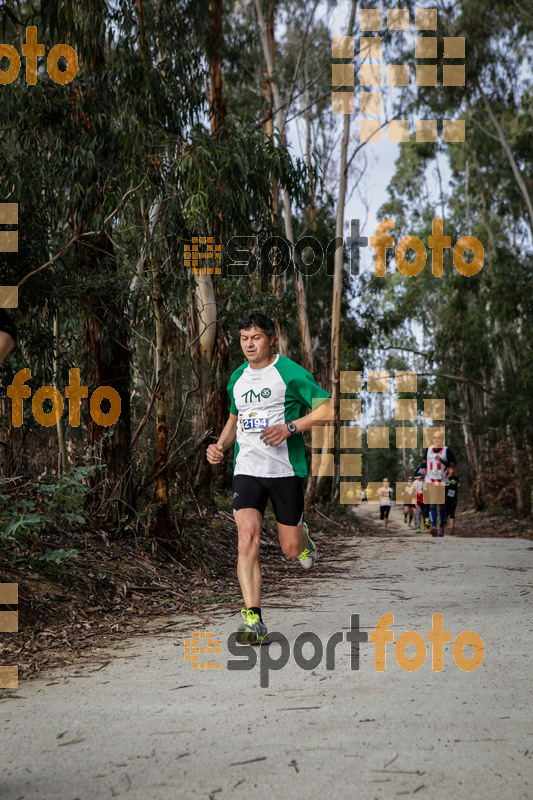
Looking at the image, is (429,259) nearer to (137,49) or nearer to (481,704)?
(137,49)

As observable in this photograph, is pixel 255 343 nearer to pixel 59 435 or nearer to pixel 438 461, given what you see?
pixel 59 435

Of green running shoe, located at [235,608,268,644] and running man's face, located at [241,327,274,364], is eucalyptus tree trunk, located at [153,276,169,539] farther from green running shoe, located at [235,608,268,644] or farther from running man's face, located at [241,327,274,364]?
green running shoe, located at [235,608,268,644]

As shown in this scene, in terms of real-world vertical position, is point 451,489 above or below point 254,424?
below

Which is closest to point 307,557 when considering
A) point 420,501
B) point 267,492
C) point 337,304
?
point 267,492

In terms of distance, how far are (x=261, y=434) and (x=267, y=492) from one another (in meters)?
0.42

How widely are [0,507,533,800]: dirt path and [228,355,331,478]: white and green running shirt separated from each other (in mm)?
1031

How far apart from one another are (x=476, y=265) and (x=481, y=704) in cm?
2158

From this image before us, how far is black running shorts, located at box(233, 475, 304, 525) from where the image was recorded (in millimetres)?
5008

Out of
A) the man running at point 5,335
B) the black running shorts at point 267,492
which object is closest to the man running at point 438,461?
the black running shorts at point 267,492

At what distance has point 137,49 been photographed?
34.1 feet

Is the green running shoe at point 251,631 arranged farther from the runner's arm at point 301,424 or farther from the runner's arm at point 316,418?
the runner's arm at point 316,418

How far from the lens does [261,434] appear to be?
191 inches

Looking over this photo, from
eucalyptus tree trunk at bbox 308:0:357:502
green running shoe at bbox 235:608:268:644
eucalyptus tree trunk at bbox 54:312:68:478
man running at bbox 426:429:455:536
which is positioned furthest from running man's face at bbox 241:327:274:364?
eucalyptus tree trunk at bbox 308:0:357:502

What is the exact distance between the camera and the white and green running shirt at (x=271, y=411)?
4984 millimetres
